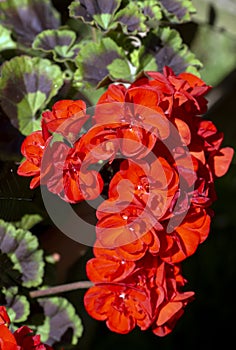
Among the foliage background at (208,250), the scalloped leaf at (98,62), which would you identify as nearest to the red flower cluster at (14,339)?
the foliage background at (208,250)

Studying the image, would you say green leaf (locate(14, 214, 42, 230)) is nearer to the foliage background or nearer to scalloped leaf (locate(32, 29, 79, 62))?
the foliage background

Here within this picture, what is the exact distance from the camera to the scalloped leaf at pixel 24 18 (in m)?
1.28

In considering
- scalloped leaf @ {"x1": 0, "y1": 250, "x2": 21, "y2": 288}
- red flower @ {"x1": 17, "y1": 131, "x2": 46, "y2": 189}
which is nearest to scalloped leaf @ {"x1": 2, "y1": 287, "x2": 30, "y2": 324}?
scalloped leaf @ {"x1": 0, "y1": 250, "x2": 21, "y2": 288}

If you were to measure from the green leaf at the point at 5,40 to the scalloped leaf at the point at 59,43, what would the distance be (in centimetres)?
5

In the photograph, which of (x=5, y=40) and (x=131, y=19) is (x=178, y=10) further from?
(x=5, y=40)

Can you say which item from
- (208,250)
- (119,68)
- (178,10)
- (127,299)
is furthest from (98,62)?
(208,250)

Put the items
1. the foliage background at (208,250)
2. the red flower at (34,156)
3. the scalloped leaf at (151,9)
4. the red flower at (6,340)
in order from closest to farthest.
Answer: the red flower at (6,340) < the red flower at (34,156) < the scalloped leaf at (151,9) < the foliage background at (208,250)

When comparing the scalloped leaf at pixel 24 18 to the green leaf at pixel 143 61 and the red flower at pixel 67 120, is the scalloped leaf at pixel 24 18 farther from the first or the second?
the red flower at pixel 67 120

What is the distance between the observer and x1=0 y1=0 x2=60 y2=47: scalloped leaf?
4.19 feet

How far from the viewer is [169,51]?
3.95 feet

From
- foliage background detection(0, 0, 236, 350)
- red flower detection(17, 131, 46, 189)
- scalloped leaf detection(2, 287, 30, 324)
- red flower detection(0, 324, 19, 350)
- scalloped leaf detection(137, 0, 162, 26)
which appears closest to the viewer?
red flower detection(0, 324, 19, 350)

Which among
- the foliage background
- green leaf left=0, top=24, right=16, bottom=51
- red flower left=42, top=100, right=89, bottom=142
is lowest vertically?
the foliage background

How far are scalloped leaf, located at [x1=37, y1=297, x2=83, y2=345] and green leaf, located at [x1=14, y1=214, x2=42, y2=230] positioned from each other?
130 mm

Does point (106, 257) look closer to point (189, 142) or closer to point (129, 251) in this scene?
point (129, 251)
